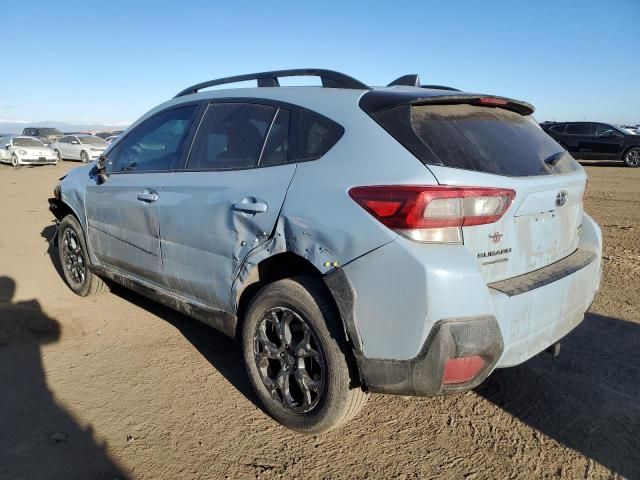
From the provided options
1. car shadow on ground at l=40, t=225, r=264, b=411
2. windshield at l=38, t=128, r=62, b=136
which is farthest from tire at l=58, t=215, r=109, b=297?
windshield at l=38, t=128, r=62, b=136

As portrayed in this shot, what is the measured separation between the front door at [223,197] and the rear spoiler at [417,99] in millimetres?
500

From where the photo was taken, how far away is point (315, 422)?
8.16 ft

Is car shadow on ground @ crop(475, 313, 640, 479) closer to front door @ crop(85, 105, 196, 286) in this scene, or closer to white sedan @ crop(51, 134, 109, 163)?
front door @ crop(85, 105, 196, 286)

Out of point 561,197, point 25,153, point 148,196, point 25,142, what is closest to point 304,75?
point 148,196

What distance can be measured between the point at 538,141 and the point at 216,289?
206cm

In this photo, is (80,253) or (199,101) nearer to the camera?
(199,101)

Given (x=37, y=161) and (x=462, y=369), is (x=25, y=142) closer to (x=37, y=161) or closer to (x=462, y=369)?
(x=37, y=161)

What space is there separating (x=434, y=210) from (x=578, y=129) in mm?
19114

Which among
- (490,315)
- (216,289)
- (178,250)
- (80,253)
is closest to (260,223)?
(216,289)

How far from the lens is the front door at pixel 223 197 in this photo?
2639 millimetres

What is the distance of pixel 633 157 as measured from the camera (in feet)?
56.7

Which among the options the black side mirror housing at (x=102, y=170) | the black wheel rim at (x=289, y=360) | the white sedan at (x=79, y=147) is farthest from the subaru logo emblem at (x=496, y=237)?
the white sedan at (x=79, y=147)

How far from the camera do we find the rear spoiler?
2381mm

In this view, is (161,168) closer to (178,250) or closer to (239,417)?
(178,250)
